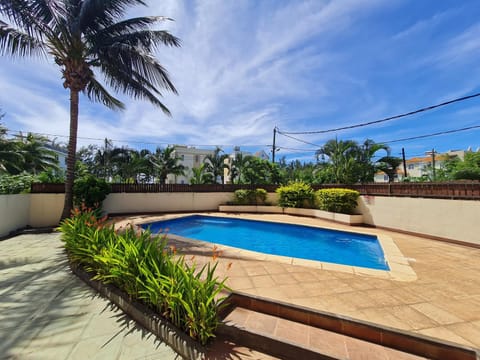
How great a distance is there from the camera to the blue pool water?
5.77 meters

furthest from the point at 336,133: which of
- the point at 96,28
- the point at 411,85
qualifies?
the point at 96,28

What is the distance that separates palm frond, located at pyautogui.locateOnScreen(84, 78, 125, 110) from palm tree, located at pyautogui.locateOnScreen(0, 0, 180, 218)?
93mm

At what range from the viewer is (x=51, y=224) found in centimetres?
816

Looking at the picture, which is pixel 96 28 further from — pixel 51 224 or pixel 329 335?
pixel 329 335

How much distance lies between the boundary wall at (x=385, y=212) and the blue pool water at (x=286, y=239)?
5.34 ft

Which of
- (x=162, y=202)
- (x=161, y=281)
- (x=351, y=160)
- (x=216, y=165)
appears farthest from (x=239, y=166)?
(x=161, y=281)

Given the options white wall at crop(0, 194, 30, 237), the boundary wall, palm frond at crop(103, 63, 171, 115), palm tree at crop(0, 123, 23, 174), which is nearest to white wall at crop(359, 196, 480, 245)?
the boundary wall

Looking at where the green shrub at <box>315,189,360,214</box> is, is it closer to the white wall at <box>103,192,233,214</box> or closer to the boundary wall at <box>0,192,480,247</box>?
the boundary wall at <box>0,192,480,247</box>

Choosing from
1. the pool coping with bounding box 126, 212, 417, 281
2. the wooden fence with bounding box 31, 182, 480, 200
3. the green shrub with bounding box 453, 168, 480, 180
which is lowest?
the pool coping with bounding box 126, 212, 417, 281

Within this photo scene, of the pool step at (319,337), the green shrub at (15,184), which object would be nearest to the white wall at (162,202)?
the green shrub at (15,184)

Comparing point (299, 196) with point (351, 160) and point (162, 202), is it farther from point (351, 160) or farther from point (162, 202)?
point (162, 202)

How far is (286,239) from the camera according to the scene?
25.4ft

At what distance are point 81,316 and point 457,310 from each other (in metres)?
4.96

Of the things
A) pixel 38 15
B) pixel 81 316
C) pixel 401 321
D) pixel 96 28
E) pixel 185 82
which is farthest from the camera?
pixel 185 82
